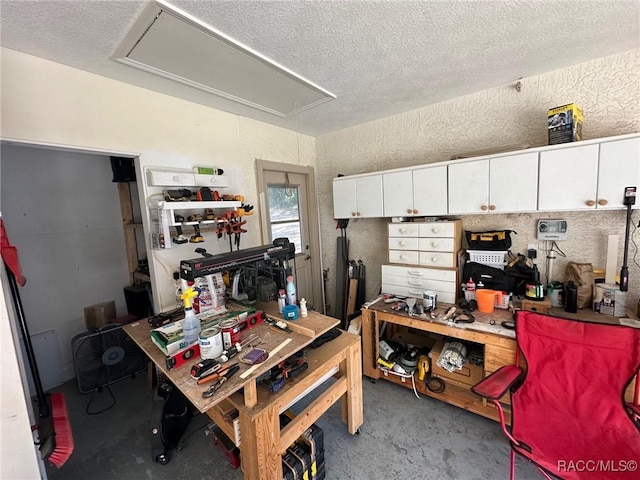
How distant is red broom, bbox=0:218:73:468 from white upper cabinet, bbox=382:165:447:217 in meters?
2.60

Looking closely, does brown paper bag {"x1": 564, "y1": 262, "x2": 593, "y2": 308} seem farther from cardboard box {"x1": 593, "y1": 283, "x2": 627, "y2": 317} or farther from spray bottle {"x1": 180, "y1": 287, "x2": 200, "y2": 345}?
spray bottle {"x1": 180, "y1": 287, "x2": 200, "y2": 345}

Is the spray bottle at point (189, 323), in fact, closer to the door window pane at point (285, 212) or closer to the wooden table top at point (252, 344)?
the wooden table top at point (252, 344)

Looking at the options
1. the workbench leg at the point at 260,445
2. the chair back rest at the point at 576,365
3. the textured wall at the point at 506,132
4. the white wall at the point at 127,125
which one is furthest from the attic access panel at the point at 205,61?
the chair back rest at the point at 576,365

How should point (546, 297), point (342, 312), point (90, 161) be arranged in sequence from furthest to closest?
1. point (342, 312)
2. point (90, 161)
3. point (546, 297)

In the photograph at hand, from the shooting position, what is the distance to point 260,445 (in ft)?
3.93

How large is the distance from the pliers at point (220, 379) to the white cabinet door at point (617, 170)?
241 centimetres

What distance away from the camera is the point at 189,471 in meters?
1.65

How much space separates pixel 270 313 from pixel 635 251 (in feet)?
8.63

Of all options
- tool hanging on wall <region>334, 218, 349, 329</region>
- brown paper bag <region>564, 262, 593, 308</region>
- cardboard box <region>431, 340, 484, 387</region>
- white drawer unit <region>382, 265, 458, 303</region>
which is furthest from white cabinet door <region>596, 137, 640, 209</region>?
tool hanging on wall <region>334, 218, 349, 329</region>

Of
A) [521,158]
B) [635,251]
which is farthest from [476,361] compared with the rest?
[521,158]

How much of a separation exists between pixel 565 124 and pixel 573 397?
1.73 meters

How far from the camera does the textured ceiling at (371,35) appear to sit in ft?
4.01

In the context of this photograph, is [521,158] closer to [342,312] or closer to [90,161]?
[342,312]

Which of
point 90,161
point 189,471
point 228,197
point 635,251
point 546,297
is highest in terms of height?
point 90,161
